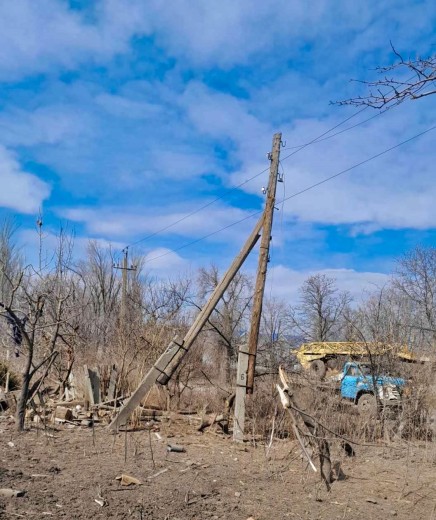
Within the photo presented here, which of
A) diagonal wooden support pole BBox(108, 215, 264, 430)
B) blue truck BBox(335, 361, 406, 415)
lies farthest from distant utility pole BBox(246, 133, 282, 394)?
blue truck BBox(335, 361, 406, 415)

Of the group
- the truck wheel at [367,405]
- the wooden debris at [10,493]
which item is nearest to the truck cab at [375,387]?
the truck wheel at [367,405]

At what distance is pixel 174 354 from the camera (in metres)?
10.7

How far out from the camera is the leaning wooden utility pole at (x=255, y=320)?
33.5 ft

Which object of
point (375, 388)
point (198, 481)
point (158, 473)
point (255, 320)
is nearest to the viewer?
point (198, 481)

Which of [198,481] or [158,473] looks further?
[158,473]

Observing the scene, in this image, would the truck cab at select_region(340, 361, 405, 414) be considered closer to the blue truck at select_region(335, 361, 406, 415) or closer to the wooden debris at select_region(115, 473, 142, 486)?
the blue truck at select_region(335, 361, 406, 415)

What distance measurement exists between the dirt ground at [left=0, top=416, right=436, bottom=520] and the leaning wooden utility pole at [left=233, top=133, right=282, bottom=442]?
33.4 inches

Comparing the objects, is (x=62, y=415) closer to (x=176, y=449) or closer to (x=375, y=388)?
(x=176, y=449)

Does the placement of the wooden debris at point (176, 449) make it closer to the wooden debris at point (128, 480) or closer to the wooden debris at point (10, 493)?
the wooden debris at point (128, 480)

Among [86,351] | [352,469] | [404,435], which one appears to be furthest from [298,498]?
[86,351]

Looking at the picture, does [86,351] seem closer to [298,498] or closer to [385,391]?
[385,391]

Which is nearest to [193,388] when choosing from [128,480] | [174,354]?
[174,354]

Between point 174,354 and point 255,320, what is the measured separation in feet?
6.40

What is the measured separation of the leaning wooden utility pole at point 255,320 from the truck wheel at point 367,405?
241 centimetres
